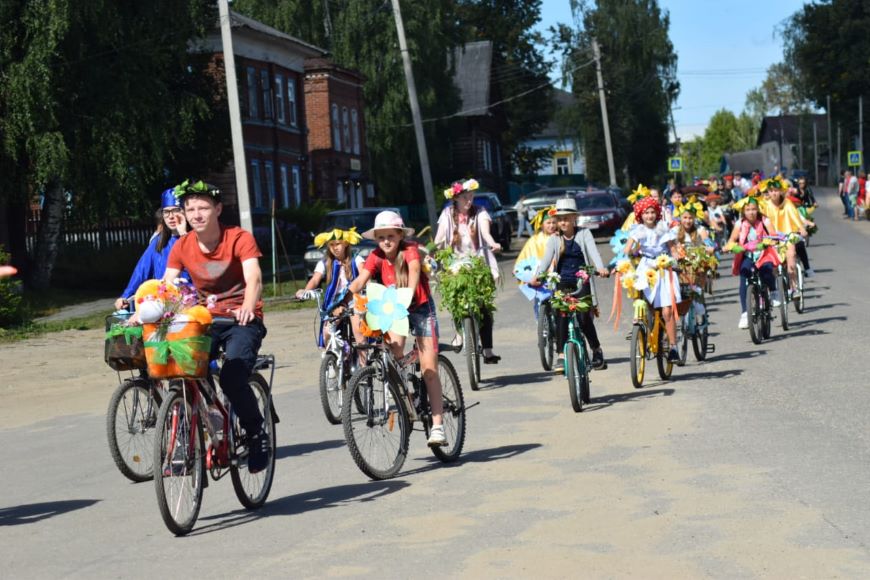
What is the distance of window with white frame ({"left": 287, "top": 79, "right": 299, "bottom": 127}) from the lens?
56.7 metres

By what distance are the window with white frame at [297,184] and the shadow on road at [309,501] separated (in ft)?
158

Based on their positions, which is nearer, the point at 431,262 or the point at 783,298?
the point at 431,262

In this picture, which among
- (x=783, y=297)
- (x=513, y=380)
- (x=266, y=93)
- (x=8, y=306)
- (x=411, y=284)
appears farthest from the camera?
(x=266, y=93)

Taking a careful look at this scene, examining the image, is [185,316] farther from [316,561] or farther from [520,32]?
[520,32]

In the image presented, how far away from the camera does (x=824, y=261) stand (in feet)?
108

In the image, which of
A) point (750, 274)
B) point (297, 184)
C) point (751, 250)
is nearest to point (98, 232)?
point (297, 184)

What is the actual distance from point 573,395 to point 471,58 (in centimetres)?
7713

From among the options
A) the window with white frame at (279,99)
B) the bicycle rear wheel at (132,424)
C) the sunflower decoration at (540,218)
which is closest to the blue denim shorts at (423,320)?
the bicycle rear wheel at (132,424)

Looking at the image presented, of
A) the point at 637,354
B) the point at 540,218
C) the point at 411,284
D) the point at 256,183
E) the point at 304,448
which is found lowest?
the point at 304,448

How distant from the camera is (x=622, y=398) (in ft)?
42.6

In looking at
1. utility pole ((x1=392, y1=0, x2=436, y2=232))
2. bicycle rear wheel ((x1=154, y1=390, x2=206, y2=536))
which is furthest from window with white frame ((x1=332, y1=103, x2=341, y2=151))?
bicycle rear wheel ((x1=154, y1=390, x2=206, y2=536))

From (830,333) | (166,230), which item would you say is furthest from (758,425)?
(830,333)

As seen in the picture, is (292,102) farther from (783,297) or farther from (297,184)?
(783,297)

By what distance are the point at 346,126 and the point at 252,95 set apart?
11.7 metres
